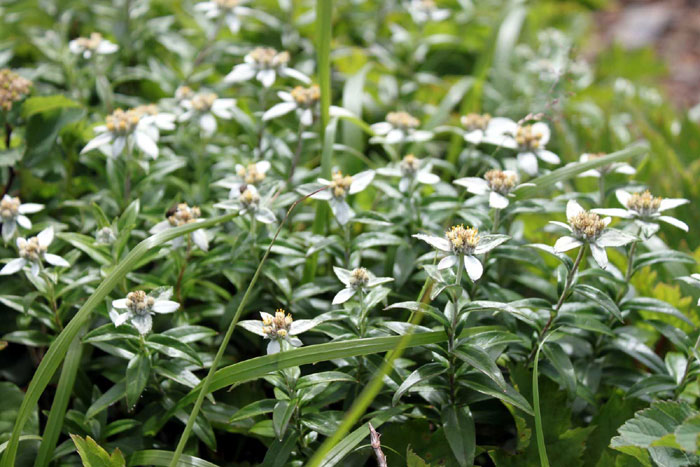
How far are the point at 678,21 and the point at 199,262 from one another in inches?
198

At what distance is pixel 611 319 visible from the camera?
1.82m

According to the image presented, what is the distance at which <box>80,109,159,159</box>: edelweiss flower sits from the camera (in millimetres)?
1886

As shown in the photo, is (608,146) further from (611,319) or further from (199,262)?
(199,262)

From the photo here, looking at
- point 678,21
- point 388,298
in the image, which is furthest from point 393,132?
point 678,21

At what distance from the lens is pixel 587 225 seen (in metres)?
1.52

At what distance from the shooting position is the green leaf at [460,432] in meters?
1.54

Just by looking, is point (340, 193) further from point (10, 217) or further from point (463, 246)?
point (10, 217)

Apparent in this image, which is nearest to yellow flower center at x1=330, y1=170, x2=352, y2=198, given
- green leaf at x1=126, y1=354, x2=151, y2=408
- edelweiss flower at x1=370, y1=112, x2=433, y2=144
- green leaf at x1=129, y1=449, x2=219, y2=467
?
edelweiss flower at x1=370, y1=112, x2=433, y2=144

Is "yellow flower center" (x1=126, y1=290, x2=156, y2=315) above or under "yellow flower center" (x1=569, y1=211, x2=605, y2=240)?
under

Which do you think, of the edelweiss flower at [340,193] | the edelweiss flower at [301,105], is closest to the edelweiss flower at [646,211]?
the edelweiss flower at [340,193]

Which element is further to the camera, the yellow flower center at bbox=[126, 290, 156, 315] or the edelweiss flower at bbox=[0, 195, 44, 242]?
the edelweiss flower at bbox=[0, 195, 44, 242]

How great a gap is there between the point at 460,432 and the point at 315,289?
1.82 feet

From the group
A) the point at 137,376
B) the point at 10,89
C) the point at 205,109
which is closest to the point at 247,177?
the point at 205,109

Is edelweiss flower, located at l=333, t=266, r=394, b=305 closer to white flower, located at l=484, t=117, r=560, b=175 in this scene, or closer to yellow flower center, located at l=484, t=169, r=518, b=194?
yellow flower center, located at l=484, t=169, r=518, b=194
